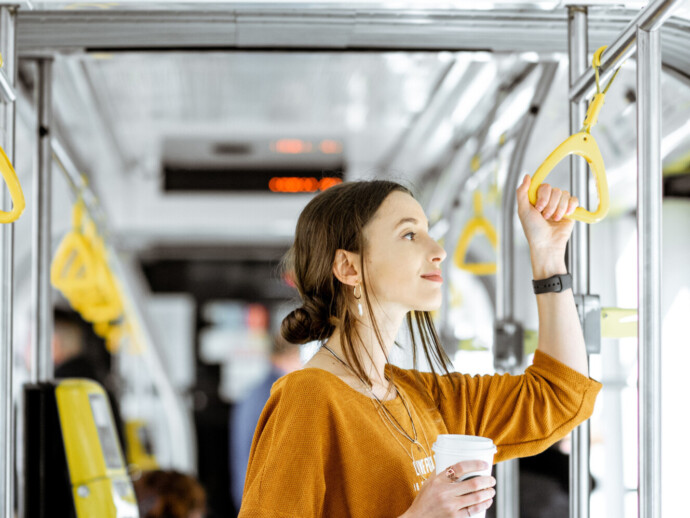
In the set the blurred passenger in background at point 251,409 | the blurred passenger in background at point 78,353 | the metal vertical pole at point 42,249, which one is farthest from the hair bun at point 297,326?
the blurred passenger in background at point 251,409

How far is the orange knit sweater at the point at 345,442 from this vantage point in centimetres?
128

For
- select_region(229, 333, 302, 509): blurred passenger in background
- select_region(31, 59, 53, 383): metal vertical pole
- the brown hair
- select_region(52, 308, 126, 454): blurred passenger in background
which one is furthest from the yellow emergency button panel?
select_region(229, 333, 302, 509): blurred passenger in background

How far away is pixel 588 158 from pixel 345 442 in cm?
68

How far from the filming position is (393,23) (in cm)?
190

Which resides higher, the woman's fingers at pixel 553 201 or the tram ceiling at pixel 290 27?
the tram ceiling at pixel 290 27

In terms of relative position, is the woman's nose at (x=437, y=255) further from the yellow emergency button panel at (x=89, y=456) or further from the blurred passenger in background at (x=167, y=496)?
the blurred passenger in background at (x=167, y=496)

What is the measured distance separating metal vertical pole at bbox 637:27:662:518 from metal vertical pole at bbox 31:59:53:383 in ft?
5.18

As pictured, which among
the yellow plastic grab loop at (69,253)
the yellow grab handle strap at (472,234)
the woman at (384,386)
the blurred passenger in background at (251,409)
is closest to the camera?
the woman at (384,386)

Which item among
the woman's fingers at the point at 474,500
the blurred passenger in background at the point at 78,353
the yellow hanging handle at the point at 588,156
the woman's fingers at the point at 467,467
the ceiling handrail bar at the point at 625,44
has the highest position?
the ceiling handrail bar at the point at 625,44

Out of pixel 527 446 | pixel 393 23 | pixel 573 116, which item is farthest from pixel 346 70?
pixel 527 446

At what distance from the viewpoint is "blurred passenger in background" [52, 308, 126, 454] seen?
5234mm

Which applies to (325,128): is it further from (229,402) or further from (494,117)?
(229,402)

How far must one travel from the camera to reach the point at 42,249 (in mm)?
2271

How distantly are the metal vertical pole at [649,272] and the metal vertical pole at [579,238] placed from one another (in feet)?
1.13
